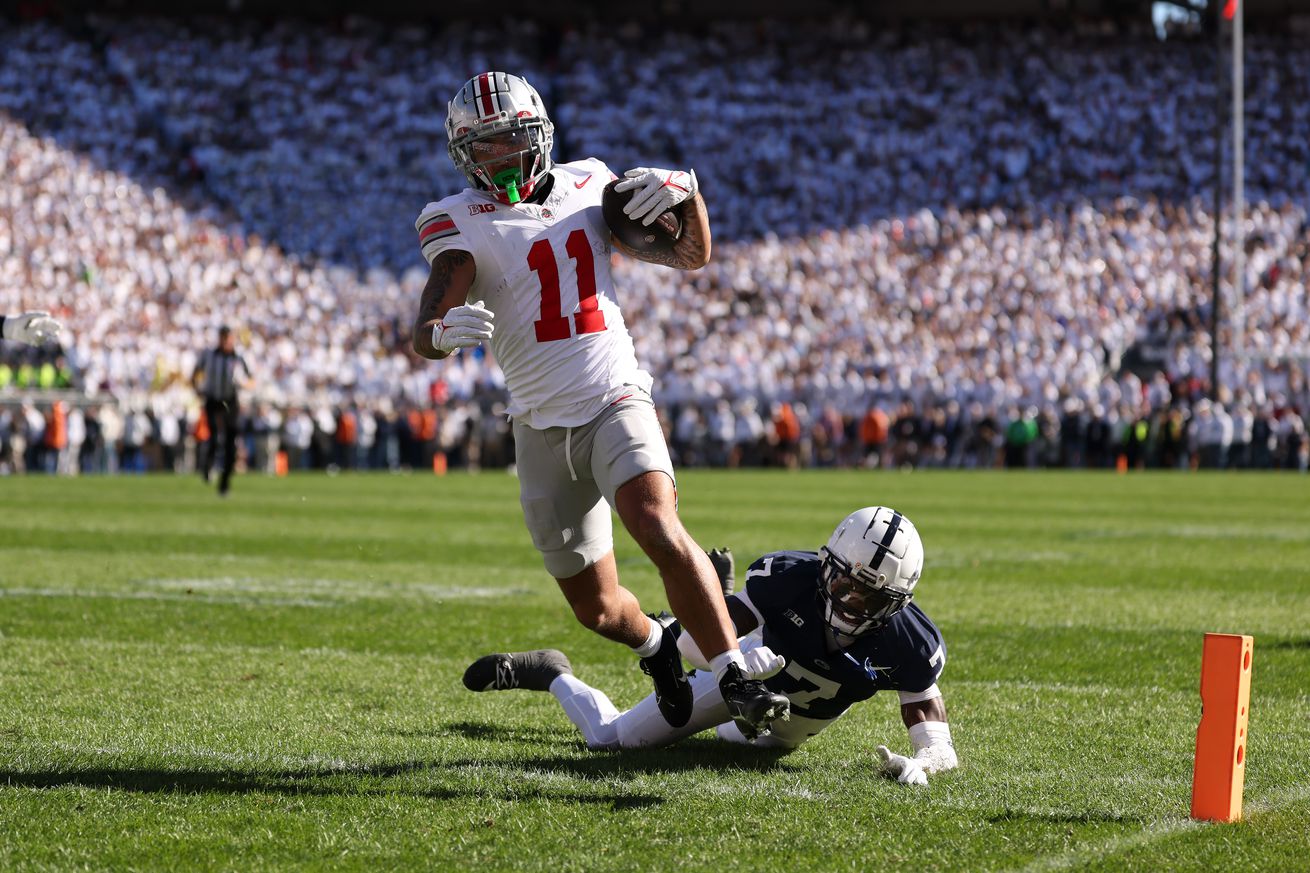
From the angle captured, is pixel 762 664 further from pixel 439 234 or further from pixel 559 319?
pixel 439 234

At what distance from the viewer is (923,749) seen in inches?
175

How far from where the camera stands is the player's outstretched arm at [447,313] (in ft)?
13.9

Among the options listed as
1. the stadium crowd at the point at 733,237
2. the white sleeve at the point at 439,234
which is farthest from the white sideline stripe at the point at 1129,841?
the stadium crowd at the point at 733,237

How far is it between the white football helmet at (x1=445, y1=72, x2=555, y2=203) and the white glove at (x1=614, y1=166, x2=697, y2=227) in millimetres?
325

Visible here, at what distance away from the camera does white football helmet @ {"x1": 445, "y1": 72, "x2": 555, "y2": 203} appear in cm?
476

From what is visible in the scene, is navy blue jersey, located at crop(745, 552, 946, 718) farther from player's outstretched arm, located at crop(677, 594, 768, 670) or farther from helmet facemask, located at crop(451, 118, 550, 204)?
helmet facemask, located at crop(451, 118, 550, 204)

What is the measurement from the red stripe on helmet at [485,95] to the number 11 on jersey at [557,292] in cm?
42

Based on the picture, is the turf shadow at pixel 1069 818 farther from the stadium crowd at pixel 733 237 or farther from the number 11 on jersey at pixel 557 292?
the stadium crowd at pixel 733 237

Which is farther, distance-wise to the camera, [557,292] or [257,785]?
[557,292]

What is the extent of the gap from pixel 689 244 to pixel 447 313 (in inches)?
35.8

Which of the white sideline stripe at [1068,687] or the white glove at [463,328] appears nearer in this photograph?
the white glove at [463,328]

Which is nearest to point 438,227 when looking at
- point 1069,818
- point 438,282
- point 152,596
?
point 438,282

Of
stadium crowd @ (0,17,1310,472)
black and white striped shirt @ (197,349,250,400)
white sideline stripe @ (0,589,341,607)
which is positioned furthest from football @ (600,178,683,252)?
stadium crowd @ (0,17,1310,472)

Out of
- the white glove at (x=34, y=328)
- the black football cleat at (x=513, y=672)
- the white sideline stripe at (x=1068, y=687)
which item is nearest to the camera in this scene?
the black football cleat at (x=513, y=672)
